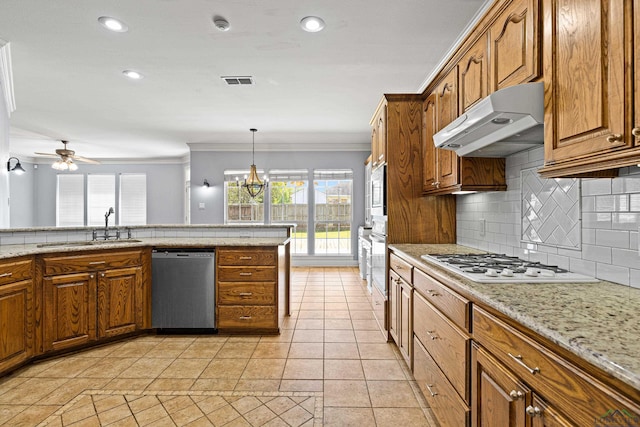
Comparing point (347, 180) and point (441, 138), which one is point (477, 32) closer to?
point (441, 138)

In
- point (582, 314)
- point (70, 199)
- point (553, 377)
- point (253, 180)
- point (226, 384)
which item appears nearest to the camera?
point (553, 377)

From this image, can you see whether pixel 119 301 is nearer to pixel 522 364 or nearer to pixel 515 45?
pixel 522 364

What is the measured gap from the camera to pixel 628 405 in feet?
2.18

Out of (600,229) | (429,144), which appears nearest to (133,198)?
(429,144)

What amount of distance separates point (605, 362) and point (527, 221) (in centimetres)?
156

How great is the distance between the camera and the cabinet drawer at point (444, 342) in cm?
139

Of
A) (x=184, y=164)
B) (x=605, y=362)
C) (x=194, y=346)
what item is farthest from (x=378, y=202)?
(x=184, y=164)

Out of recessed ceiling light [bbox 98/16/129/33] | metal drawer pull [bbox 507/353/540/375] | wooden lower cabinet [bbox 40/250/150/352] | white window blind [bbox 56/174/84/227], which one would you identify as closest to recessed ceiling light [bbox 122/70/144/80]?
recessed ceiling light [bbox 98/16/129/33]

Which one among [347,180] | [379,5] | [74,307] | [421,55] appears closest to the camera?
[379,5]

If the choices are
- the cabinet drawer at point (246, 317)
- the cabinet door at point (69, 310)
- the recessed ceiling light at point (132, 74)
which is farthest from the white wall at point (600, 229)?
the recessed ceiling light at point (132, 74)

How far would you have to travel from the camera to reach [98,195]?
8883 mm

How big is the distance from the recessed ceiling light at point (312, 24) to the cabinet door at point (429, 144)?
107cm

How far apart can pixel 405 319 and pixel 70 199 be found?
9851 millimetres

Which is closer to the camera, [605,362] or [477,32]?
[605,362]
